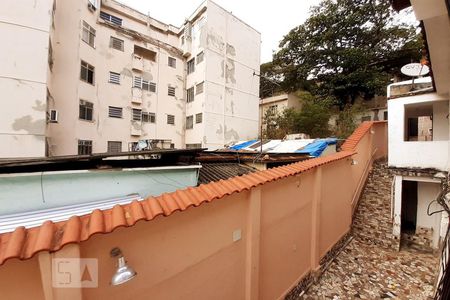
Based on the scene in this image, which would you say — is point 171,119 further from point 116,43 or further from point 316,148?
point 316,148

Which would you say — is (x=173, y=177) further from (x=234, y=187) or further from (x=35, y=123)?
(x=35, y=123)

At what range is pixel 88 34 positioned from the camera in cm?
1359

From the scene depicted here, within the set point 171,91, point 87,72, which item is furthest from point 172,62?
point 87,72

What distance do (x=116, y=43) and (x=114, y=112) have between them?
547 centimetres

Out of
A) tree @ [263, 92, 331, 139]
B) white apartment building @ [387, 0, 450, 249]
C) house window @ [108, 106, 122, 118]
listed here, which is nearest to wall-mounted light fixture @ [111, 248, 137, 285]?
white apartment building @ [387, 0, 450, 249]

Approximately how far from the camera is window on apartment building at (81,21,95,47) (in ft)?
43.2

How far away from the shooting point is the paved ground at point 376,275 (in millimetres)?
5293

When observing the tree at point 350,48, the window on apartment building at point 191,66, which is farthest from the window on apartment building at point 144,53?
the tree at point 350,48

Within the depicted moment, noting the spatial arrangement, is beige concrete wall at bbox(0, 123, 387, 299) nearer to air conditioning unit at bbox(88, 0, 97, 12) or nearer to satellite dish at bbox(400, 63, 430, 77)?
satellite dish at bbox(400, 63, 430, 77)

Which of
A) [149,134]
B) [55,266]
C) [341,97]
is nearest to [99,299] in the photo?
[55,266]

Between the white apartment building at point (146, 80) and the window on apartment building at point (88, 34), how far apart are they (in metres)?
0.06

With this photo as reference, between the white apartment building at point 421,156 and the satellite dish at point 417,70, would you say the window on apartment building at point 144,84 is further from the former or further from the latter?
the satellite dish at point 417,70
